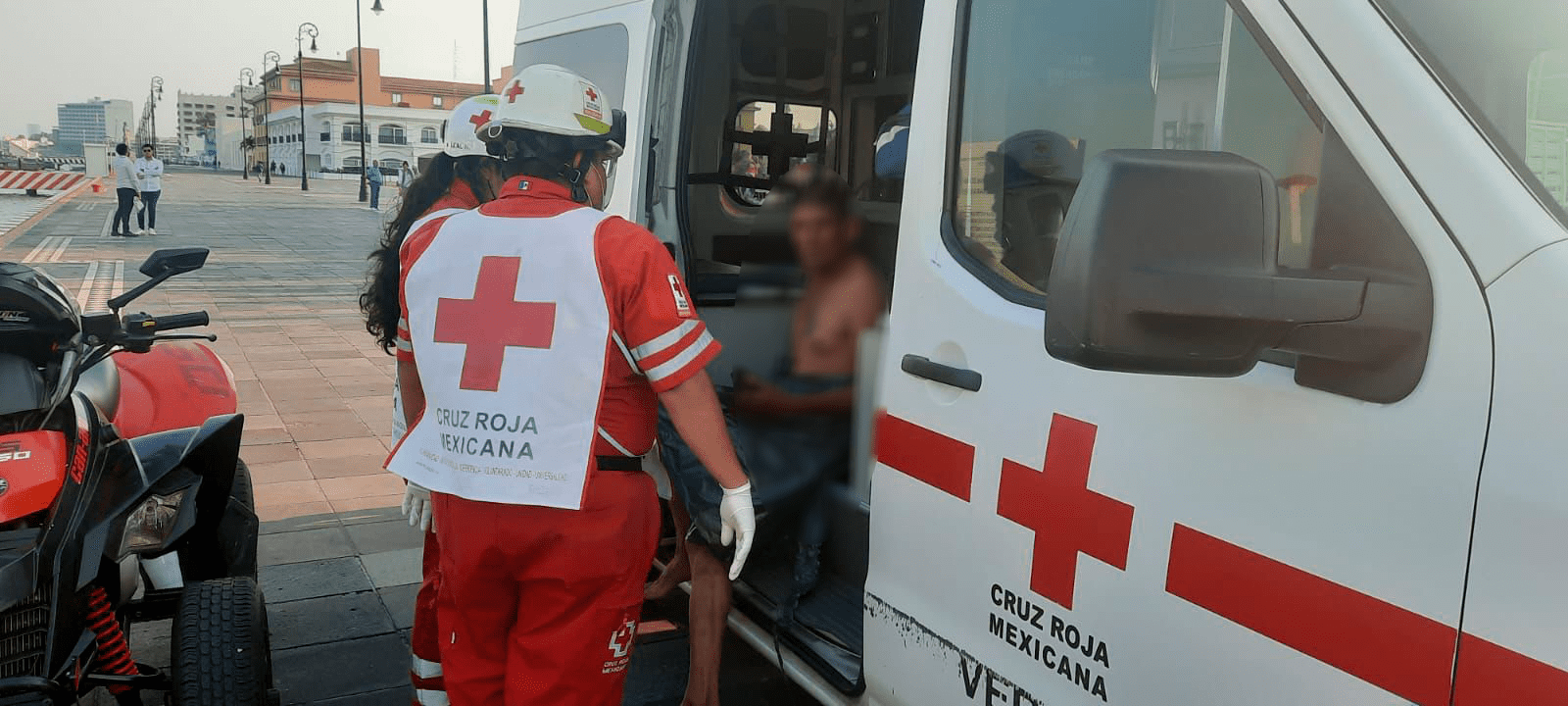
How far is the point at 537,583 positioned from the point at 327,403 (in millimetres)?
5409

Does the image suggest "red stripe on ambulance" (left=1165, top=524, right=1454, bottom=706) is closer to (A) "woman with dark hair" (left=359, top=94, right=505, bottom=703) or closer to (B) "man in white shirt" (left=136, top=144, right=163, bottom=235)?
(A) "woman with dark hair" (left=359, top=94, right=505, bottom=703)

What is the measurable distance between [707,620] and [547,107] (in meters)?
1.48

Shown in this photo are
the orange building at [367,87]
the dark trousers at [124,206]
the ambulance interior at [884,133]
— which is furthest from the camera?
the orange building at [367,87]

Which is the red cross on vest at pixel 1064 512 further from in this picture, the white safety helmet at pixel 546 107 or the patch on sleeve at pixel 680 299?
the white safety helmet at pixel 546 107

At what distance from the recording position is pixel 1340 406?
50.9 inches

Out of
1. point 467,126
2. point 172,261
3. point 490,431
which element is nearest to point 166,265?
point 172,261

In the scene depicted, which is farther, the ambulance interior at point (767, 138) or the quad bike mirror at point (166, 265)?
the ambulance interior at point (767, 138)

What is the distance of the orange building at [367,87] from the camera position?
91438 millimetres

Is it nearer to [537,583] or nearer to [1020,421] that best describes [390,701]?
[537,583]

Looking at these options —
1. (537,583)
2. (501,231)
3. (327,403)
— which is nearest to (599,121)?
(501,231)

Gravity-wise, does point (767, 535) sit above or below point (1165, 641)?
below

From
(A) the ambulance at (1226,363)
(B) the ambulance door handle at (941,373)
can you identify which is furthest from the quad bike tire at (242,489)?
(B) the ambulance door handle at (941,373)

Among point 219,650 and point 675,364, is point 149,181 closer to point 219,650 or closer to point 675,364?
point 219,650

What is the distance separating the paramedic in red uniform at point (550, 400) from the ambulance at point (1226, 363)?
1.52ft
